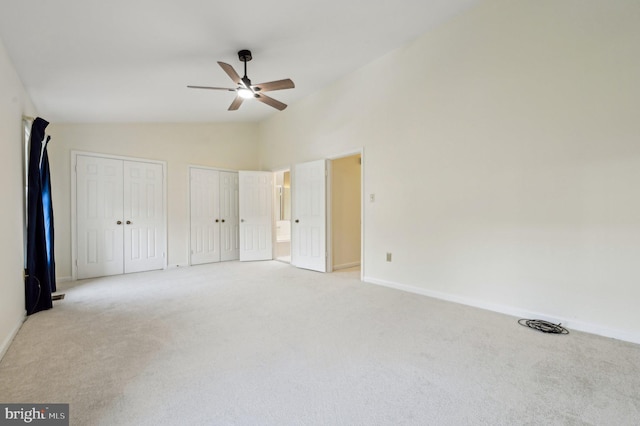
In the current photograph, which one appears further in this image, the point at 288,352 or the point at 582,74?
the point at 582,74

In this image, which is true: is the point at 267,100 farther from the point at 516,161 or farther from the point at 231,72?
the point at 516,161

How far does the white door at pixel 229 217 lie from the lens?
616 centimetres

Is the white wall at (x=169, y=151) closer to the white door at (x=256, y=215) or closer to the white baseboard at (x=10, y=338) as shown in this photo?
the white door at (x=256, y=215)

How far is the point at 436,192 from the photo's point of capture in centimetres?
Answer: 357

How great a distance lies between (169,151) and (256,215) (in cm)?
203

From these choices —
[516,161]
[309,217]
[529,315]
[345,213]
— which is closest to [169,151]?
[309,217]

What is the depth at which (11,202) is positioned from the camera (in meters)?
2.55

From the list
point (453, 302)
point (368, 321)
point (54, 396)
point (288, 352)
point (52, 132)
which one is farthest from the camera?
point (52, 132)

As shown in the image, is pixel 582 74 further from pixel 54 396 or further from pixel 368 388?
pixel 54 396

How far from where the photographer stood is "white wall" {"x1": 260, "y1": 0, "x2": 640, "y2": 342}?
2434mm

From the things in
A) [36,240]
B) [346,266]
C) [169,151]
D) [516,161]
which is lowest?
[346,266]

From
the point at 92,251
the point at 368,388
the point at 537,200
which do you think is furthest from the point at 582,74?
the point at 92,251

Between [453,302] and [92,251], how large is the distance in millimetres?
5334

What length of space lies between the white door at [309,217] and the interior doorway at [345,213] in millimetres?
169
